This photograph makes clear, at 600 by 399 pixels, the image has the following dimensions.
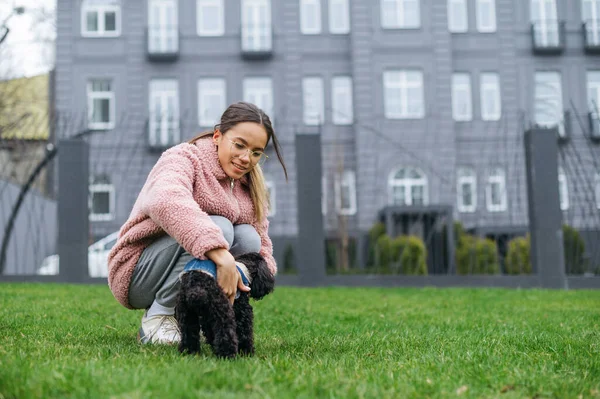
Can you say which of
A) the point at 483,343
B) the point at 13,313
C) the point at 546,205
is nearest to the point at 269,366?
the point at 483,343

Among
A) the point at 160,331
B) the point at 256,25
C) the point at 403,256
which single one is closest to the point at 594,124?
the point at 403,256

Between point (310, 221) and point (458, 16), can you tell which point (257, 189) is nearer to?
point (310, 221)

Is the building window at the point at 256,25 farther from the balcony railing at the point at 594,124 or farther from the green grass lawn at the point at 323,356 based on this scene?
the green grass lawn at the point at 323,356

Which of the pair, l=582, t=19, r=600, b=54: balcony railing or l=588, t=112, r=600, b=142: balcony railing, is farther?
l=582, t=19, r=600, b=54: balcony railing

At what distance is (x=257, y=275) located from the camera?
3320 millimetres

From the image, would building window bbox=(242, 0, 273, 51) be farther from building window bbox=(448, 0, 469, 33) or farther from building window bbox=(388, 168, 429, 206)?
building window bbox=(388, 168, 429, 206)

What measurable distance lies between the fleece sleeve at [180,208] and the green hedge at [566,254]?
8.18 metres

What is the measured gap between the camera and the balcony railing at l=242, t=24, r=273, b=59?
83.8 feet

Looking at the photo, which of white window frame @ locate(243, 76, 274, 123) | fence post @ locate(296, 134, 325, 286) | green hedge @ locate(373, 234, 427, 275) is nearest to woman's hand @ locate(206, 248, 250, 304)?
fence post @ locate(296, 134, 325, 286)

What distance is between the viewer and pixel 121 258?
3.59 meters

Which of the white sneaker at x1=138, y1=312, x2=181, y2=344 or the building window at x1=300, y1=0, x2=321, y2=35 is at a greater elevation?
the building window at x1=300, y1=0, x2=321, y2=35

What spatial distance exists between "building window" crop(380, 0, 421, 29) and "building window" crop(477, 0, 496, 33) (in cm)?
211

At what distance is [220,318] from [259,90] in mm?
23162

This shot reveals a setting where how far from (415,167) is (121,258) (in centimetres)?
2039
